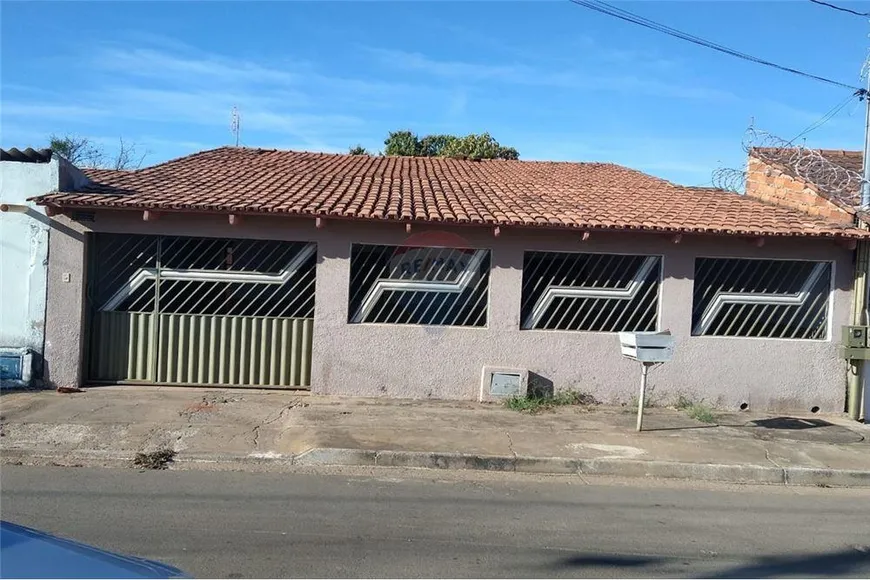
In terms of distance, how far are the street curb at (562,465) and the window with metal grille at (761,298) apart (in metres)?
3.32

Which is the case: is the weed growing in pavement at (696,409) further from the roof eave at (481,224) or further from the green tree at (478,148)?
the green tree at (478,148)

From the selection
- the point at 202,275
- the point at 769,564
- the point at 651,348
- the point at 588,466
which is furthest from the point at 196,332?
the point at 769,564

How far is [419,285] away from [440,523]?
Answer: 202 inches

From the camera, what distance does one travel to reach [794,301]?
10.6 meters

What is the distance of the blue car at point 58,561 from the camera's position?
7.72ft

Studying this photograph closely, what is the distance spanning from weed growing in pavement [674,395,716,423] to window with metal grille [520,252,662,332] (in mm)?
1135

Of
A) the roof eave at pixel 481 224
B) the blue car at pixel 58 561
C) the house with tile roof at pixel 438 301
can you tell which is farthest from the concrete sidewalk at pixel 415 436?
the blue car at pixel 58 561

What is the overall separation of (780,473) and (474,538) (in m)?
3.98

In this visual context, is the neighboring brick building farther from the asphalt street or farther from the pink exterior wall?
the asphalt street

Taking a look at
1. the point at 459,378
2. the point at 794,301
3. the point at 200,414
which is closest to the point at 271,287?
the point at 200,414

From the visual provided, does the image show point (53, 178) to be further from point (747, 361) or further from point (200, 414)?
point (747, 361)

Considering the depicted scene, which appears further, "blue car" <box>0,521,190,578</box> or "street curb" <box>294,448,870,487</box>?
"street curb" <box>294,448,870,487</box>

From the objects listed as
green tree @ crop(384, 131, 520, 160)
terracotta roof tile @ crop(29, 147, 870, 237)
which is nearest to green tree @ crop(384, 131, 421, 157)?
green tree @ crop(384, 131, 520, 160)

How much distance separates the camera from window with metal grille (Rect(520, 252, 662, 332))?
10492mm
